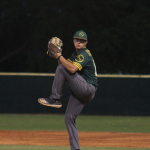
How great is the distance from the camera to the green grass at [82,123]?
9848 mm

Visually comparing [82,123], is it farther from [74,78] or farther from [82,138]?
[74,78]

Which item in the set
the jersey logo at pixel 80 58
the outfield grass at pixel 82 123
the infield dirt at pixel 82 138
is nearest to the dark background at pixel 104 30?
the outfield grass at pixel 82 123

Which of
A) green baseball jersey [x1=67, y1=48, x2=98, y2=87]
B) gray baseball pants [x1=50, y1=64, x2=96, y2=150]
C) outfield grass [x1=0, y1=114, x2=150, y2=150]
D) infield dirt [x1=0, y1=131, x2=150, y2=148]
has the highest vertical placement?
green baseball jersey [x1=67, y1=48, x2=98, y2=87]

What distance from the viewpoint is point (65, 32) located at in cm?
2694

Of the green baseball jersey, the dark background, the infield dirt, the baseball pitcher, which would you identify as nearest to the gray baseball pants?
the baseball pitcher

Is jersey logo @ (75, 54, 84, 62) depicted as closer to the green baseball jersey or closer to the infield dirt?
Answer: the green baseball jersey

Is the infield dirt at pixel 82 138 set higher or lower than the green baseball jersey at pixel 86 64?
lower

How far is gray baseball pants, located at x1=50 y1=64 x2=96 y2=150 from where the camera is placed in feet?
16.2

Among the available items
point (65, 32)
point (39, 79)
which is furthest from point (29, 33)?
point (39, 79)

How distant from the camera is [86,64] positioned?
512cm

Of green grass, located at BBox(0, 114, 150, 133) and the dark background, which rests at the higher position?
the dark background

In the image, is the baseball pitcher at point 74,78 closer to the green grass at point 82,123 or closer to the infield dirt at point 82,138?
the infield dirt at point 82,138

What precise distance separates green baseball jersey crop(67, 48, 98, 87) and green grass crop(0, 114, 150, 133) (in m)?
4.67

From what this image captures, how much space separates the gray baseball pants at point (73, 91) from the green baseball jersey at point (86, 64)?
5.4 inches
